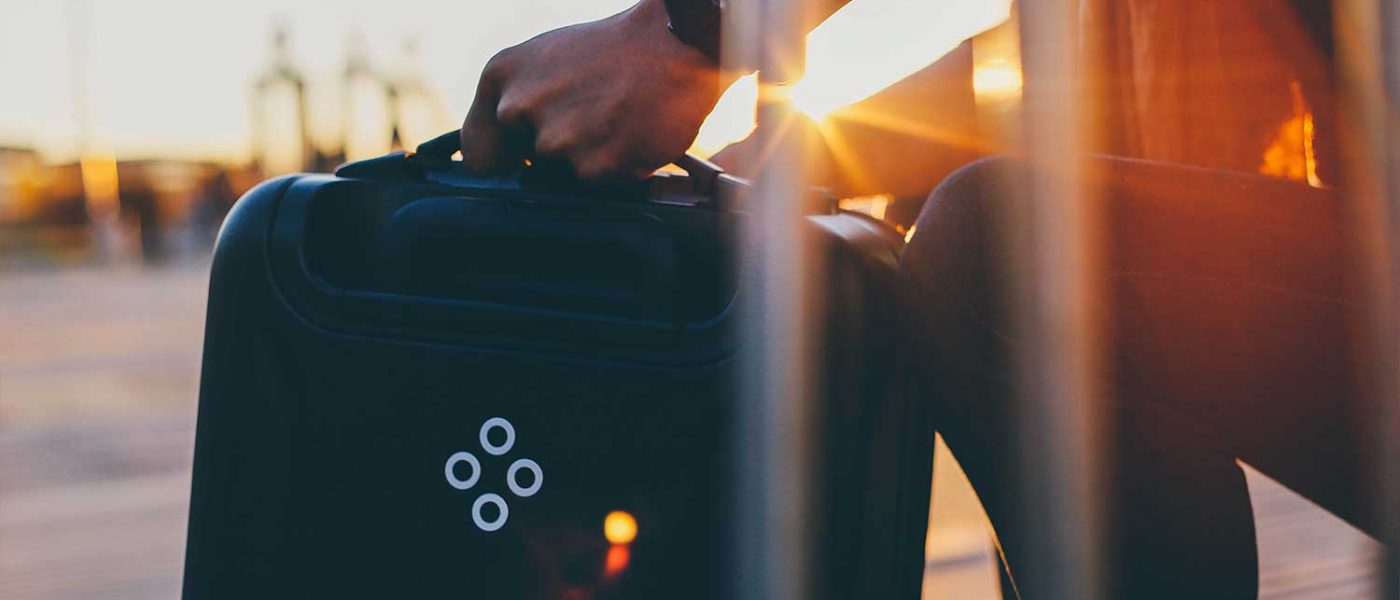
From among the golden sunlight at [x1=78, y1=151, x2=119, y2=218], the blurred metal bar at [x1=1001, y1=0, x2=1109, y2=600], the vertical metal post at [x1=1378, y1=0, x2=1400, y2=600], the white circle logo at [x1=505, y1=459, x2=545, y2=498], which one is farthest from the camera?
the golden sunlight at [x1=78, y1=151, x2=119, y2=218]

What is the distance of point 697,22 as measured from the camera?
83 cm

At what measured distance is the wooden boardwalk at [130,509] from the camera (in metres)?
2.41

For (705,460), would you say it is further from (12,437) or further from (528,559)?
(12,437)

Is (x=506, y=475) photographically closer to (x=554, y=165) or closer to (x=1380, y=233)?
(x=554, y=165)

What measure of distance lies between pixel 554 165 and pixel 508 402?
176 millimetres

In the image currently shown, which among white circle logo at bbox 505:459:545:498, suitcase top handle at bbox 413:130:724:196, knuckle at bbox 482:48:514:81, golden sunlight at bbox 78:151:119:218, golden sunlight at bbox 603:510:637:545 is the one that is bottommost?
golden sunlight at bbox 603:510:637:545

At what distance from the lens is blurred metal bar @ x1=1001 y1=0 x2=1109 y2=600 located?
0.77m

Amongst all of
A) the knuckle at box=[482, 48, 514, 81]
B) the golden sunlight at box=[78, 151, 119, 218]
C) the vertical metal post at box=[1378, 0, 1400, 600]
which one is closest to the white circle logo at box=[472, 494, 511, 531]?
the knuckle at box=[482, 48, 514, 81]

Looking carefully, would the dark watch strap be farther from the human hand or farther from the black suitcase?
the black suitcase

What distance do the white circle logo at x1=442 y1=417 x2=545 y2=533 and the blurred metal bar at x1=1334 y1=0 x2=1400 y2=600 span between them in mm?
528

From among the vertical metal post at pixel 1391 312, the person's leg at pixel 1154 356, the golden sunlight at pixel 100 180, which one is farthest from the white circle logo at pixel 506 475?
the golden sunlight at pixel 100 180

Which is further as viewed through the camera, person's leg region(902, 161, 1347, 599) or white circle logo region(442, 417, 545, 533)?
white circle logo region(442, 417, 545, 533)

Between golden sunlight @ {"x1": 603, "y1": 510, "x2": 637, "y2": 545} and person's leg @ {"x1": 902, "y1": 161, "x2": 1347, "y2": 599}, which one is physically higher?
person's leg @ {"x1": 902, "y1": 161, "x2": 1347, "y2": 599}

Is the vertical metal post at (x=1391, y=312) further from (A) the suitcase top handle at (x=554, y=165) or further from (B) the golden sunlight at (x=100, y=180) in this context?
(B) the golden sunlight at (x=100, y=180)
